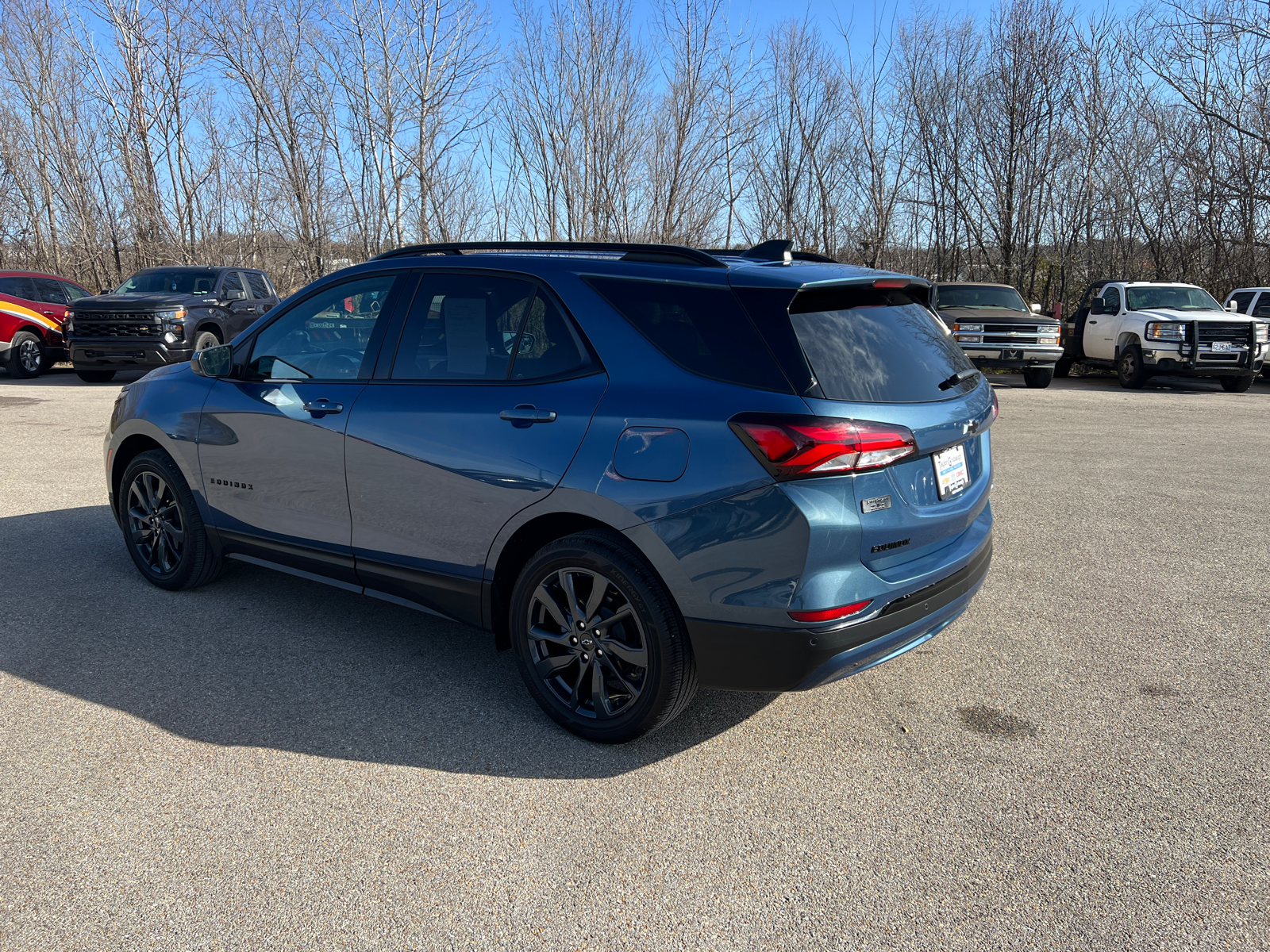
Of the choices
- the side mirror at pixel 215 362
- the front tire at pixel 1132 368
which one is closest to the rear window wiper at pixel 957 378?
the side mirror at pixel 215 362

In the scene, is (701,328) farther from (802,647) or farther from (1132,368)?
(1132,368)

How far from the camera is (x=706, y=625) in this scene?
3.11 meters

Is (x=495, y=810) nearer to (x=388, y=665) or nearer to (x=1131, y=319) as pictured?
(x=388, y=665)

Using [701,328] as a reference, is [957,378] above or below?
below

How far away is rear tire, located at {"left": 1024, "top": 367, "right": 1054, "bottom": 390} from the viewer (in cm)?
1786

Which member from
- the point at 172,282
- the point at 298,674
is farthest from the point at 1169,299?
the point at 298,674

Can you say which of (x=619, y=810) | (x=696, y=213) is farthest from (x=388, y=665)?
(x=696, y=213)

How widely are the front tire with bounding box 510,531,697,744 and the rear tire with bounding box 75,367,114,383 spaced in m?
16.1

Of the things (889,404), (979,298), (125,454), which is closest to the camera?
(889,404)

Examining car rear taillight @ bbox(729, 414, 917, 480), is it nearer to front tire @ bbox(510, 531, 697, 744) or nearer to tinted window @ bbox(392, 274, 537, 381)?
front tire @ bbox(510, 531, 697, 744)

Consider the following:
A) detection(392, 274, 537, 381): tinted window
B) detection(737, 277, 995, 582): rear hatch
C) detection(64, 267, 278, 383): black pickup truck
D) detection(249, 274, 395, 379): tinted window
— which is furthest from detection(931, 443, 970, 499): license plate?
detection(64, 267, 278, 383): black pickup truck

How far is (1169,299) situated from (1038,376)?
3.00m

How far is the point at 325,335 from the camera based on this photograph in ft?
14.4

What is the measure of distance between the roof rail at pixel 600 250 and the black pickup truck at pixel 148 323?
1242 cm
